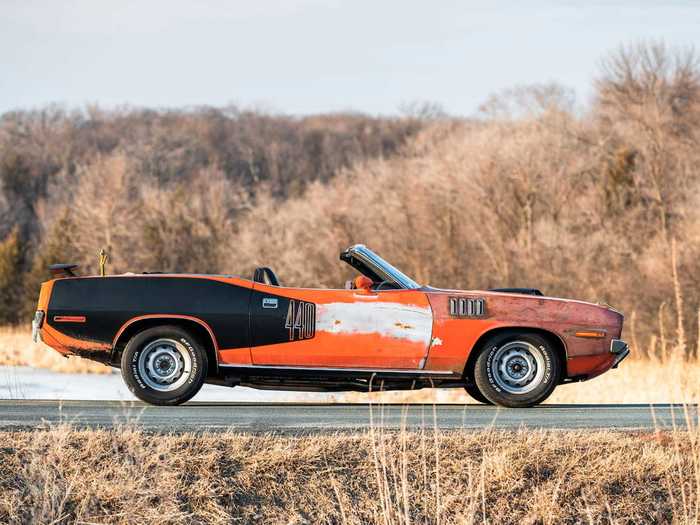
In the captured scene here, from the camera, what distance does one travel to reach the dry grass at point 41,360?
2683 cm

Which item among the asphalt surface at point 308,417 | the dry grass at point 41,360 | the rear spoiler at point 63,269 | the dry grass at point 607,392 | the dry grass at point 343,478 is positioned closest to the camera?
the dry grass at point 343,478

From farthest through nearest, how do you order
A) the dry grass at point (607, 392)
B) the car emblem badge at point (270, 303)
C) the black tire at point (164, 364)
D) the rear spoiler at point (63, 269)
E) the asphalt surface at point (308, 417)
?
the dry grass at point (607, 392) → the rear spoiler at point (63, 269) → the car emblem badge at point (270, 303) → the black tire at point (164, 364) → the asphalt surface at point (308, 417)

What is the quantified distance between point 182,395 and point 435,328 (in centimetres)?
238

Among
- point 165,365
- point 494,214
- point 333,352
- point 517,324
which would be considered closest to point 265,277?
point 333,352

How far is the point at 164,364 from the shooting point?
9688 millimetres

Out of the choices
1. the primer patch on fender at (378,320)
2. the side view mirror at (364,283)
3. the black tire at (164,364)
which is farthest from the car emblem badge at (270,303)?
the side view mirror at (364,283)

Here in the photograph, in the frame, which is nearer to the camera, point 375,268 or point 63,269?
point 63,269

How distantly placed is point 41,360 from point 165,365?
65.8ft

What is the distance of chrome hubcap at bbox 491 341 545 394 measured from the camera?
10.0 meters

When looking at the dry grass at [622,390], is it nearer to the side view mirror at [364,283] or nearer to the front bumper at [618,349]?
the front bumper at [618,349]

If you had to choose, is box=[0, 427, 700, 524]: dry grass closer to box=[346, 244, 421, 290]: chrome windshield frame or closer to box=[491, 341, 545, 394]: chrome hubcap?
box=[491, 341, 545, 394]: chrome hubcap

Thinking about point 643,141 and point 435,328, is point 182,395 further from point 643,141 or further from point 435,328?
point 643,141

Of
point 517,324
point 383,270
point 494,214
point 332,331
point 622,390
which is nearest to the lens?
point 332,331

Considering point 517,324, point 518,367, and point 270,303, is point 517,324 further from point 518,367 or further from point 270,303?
point 270,303
